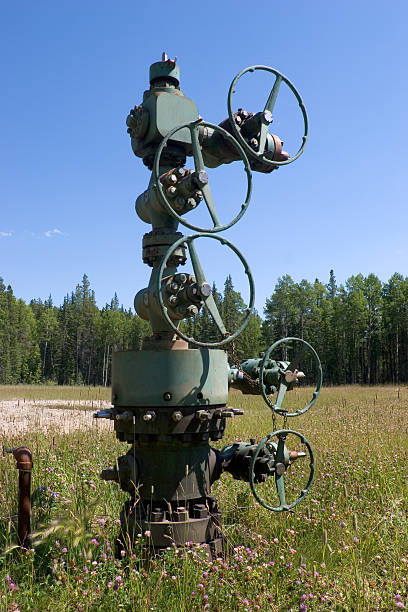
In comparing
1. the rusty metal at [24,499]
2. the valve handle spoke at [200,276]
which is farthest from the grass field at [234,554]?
the valve handle spoke at [200,276]

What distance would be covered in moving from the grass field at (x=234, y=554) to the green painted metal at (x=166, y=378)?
830 mm

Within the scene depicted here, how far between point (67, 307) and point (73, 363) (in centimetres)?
1141

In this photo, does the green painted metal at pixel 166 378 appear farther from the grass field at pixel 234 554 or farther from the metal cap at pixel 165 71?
the metal cap at pixel 165 71

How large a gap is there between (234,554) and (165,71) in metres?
3.36

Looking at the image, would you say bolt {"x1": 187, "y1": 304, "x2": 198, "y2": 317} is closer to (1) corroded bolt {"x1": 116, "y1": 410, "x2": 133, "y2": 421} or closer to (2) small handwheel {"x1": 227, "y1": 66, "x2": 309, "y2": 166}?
(1) corroded bolt {"x1": 116, "y1": 410, "x2": 133, "y2": 421}

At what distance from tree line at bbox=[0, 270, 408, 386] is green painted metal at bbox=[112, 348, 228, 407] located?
3794cm

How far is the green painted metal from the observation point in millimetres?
2965

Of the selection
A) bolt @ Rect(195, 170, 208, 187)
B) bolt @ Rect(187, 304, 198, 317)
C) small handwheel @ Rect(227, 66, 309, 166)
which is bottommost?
bolt @ Rect(187, 304, 198, 317)

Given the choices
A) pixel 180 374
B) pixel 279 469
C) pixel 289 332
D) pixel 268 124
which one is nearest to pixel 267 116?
pixel 268 124

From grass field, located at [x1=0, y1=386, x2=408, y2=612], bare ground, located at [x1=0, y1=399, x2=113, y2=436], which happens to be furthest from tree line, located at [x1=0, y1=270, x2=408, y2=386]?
grass field, located at [x1=0, y1=386, x2=408, y2=612]

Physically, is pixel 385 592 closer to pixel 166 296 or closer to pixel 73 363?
pixel 166 296

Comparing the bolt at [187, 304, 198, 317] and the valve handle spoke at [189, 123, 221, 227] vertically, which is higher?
the valve handle spoke at [189, 123, 221, 227]

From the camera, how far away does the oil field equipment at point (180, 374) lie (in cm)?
297

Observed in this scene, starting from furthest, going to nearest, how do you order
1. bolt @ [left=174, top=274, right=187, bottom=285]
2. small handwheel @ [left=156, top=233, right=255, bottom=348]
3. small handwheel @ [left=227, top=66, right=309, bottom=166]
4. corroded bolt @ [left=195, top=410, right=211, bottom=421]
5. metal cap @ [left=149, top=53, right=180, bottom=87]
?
1. metal cap @ [left=149, top=53, right=180, bottom=87]
2. small handwheel @ [left=227, top=66, right=309, bottom=166]
3. bolt @ [left=174, top=274, right=187, bottom=285]
4. corroded bolt @ [left=195, top=410, right=211, bottom=421]
5. small handwheel @ [left=156, top=233, right=255, bottom=348]
